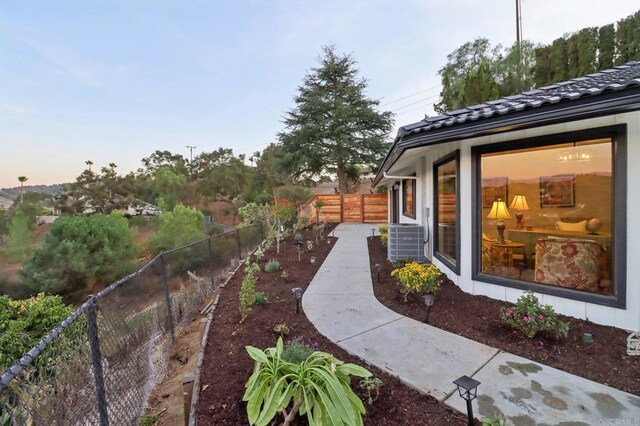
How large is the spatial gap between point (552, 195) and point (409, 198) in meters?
5.07

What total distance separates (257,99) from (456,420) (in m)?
15.2

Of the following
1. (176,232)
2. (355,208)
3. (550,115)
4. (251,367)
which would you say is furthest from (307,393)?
(176,232)

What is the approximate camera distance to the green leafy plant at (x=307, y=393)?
60.1 inches

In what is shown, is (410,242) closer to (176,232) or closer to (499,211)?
(499,211)

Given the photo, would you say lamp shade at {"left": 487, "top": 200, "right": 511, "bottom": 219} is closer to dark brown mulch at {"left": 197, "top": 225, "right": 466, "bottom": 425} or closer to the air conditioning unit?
the air conditioning unit

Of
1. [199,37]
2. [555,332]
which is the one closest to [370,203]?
[199,37]

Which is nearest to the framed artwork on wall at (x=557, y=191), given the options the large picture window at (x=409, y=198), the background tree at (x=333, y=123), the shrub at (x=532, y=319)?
the shrub at (x=532, y=319)

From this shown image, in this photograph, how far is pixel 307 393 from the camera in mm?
1678

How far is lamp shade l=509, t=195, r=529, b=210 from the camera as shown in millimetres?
3785

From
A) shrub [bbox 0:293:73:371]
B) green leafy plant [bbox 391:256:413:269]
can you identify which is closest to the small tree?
shrub [bbox 0:293:73:371]

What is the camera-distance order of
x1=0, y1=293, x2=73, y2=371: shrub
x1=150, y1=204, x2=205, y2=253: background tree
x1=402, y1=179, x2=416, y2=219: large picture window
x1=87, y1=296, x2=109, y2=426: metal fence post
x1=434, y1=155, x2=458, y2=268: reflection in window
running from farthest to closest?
1. x1=150, y1=204, x2=205, y2=253: background tree
2. x1=402, y1=179, x2=416, y2=219: large picture window
3. x1=0, y1=293, x2=73, y2=371: shrub
4. x1=434, y1=155, x2=458, y2=268: reflection in window
5. x1=87, y1=296, x2=109, y2=426: metal fence post

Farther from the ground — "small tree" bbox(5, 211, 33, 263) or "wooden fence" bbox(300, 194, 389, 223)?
"wooden fence" bbox(300, 194, 389, 223)

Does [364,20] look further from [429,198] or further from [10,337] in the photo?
[10,337]

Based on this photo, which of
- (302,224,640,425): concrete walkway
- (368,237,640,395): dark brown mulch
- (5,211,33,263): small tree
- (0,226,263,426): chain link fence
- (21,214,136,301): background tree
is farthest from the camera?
(5,211,33,263): small tree
